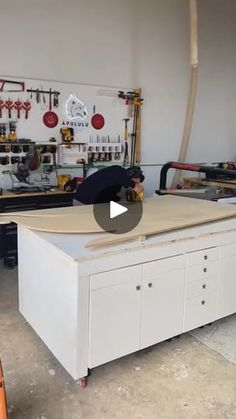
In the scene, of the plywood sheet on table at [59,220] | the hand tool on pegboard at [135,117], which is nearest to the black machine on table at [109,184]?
the plywood sheet on table at [59,220]

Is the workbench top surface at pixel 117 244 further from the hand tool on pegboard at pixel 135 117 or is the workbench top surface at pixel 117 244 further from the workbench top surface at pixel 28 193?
the hand tool on pegboard at pixel 135 117

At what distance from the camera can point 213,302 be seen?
2301 mm

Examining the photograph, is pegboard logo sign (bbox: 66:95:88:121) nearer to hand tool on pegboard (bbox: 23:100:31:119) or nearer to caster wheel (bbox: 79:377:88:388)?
hand tool on pegboard (bbox: 23:100:31:119)

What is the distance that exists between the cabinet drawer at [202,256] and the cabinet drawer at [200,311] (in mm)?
225

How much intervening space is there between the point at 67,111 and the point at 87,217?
205cm

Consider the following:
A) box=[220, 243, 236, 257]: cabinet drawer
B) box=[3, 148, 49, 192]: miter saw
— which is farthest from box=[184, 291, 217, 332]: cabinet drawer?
box=[3, 148, 49, 192]: miter saw

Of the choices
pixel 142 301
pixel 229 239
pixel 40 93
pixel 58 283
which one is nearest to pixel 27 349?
pixel 58 283

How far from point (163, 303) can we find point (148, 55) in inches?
135

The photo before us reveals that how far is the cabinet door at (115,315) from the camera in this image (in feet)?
5.77

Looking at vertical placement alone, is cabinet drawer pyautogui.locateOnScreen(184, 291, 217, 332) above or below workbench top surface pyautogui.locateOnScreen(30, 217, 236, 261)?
below

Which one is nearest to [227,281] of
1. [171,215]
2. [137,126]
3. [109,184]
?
[171,215]

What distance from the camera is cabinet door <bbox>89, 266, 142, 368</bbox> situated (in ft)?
5.77
